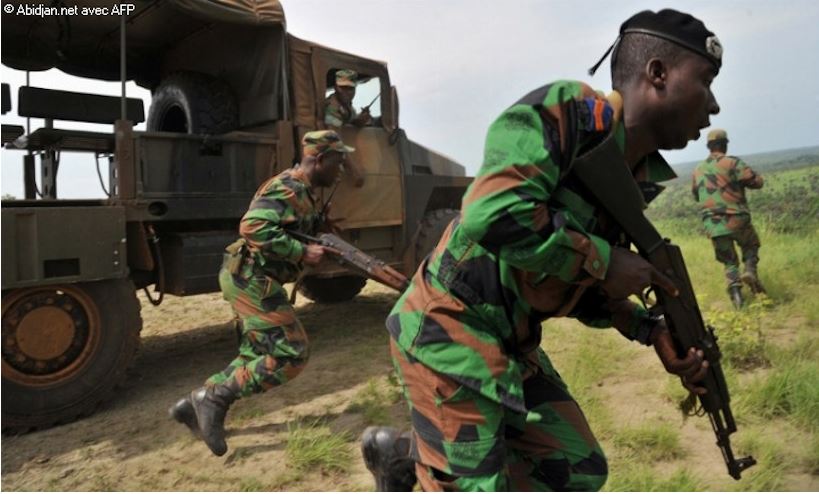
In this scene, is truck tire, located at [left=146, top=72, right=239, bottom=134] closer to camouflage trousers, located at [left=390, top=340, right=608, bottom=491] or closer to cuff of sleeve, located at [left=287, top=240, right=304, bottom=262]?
cuff of sleeve, located at [left=287, top=240, right=304, bottom=262]

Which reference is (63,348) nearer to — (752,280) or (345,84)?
(345,84)

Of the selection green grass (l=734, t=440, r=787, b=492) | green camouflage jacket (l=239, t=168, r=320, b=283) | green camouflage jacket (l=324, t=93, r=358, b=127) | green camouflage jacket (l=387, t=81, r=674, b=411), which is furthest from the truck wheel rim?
green grass (l=734, t=440, r=787, b=492)

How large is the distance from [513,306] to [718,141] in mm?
5422

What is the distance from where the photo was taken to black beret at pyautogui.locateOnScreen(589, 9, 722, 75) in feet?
4.61

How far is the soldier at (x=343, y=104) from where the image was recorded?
4.97 meters

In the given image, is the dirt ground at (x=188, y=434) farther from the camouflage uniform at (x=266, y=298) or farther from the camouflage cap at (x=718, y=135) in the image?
the camouflage cap at (x=718, y=135)

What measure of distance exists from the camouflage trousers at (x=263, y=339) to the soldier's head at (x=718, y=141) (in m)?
4.74

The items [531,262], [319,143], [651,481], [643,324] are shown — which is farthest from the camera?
[319,143]

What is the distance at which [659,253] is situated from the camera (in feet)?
5.01

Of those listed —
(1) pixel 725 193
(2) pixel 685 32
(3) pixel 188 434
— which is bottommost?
(3) pixel 188 434

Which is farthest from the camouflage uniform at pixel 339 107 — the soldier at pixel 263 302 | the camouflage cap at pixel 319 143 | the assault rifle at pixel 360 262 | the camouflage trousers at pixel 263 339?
the camouflage trousers at pixel 263 339

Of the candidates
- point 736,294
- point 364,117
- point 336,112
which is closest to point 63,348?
point 336,112

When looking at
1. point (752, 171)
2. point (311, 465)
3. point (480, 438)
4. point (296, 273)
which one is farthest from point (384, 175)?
point (480, 438)

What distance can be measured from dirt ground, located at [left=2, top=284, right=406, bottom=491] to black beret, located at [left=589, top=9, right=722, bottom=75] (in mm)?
2167
